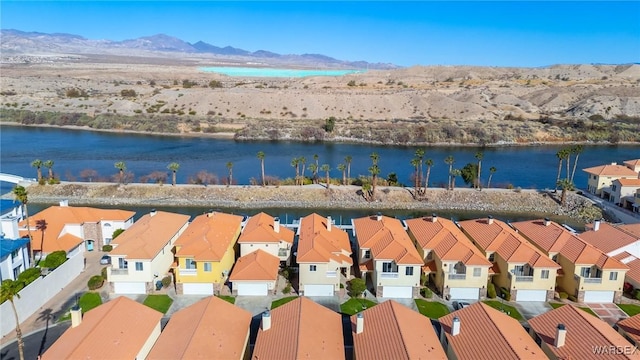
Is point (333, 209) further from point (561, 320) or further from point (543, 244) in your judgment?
point (561, 320)

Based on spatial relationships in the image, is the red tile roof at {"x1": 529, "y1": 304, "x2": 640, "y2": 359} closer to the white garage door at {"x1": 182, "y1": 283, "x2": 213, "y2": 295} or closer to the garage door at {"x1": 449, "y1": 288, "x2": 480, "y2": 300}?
the garage door at {"x1": 449, "y1": 288, "x2": 480, "y2": 300}

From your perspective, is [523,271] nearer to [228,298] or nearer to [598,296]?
[598,296]

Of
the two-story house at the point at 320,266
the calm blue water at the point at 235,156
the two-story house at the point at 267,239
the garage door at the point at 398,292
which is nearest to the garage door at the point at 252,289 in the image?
the two-story house at the point at 320,266

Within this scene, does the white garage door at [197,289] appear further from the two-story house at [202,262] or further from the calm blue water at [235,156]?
the calm blue water at [235,156]

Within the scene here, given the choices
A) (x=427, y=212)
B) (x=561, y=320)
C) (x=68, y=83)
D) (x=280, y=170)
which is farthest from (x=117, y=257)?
(x=68, y=83)

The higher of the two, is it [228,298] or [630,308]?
[630,308]

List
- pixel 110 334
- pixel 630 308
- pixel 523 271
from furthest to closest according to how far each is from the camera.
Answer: pixel 523 271, pixel 630 308, pixel 110 334

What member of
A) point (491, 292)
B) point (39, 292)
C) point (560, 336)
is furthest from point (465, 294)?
point (39, 292)
